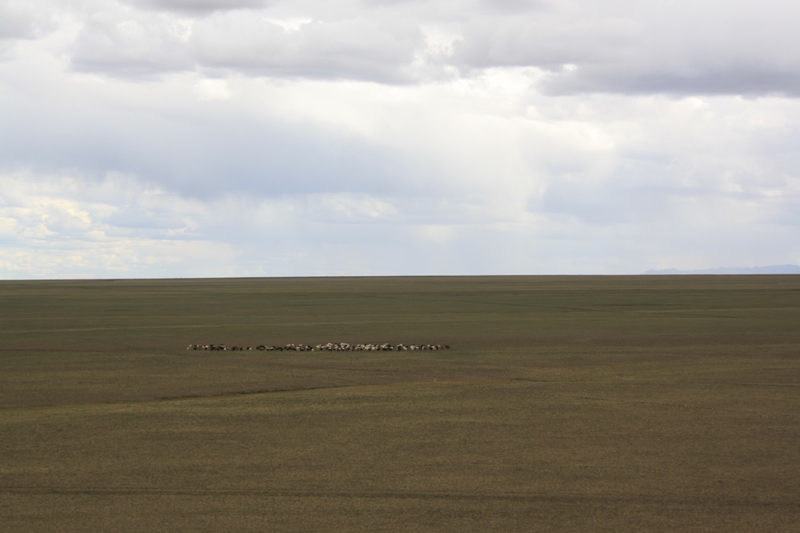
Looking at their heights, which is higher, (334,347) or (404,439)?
(334,347)

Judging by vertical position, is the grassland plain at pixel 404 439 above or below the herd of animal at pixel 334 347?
below

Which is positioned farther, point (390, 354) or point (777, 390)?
point (390, 354)

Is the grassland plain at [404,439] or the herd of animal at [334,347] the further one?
the herd of animal at [334,347]

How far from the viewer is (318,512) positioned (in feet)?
35.6

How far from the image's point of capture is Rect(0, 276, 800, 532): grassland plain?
35.6ft

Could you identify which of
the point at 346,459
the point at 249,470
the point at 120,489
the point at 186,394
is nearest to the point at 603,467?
the point at 346,459

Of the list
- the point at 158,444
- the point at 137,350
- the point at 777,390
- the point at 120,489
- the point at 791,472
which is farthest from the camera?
the point at 137,350

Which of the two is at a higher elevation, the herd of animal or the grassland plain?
the herd of animal

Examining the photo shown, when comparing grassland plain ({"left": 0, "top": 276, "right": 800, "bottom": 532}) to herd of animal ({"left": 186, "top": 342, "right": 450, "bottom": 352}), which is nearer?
grassland plain ({"left": 0, "top": 276, "right": 800, "bottom": 532})

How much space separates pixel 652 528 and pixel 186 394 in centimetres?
1297

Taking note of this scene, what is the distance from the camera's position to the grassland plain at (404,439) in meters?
10.8

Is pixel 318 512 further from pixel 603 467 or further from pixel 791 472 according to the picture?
pixel 791 472

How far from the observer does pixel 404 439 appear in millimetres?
15086

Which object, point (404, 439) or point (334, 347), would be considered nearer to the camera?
point (404, 439)
